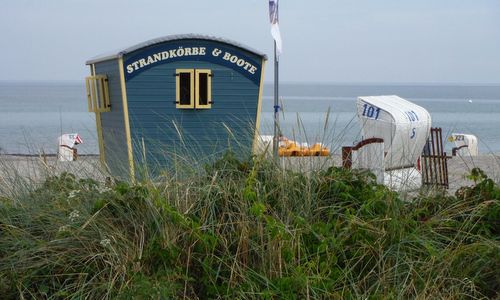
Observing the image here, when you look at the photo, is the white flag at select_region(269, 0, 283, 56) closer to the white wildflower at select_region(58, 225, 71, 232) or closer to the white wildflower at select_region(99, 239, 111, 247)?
the white wildflower at select_region(58, 225, 71, 232)

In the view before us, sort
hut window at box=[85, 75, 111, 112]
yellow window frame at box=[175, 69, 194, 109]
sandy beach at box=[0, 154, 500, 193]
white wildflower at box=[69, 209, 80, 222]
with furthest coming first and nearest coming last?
1. hut window at box=[85, 75, 111, 112]
2. yellow window frame at box=[175, 69, 194, 109]
3. sandy beach at box=[0, 154, 500, 193]
4. white wildflower at box=[69, 209, 80, 222]

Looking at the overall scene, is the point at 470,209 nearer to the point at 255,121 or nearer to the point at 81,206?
the point at 81,206

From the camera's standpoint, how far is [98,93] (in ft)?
42.6

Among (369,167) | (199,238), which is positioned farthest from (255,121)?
(199,238)

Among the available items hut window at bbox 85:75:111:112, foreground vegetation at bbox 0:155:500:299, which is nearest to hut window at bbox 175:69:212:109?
hut window at bbox 85:75:111:112

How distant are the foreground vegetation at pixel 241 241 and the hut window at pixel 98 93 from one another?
6.29 meters

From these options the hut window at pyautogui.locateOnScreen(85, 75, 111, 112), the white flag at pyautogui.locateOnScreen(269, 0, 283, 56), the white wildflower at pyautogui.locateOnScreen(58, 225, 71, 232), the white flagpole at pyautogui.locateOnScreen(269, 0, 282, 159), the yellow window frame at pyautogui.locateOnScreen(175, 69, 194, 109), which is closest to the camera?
the white wildflower at pyautogui.locateOnScreen(58, 225, 71, 232)

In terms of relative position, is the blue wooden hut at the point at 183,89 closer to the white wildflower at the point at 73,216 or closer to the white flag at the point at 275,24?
the white flag at the point at 275,24

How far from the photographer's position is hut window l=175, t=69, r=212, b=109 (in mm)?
12039

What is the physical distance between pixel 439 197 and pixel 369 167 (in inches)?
27.5

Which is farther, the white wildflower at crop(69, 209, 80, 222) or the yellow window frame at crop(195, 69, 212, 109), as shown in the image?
the yellow window frame at crop(195, 69, 212, 109)

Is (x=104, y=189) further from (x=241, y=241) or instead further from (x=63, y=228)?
(x=241, y=241)

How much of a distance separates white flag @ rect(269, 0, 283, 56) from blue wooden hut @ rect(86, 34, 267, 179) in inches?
18.3

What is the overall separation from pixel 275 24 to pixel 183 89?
1480 mm
